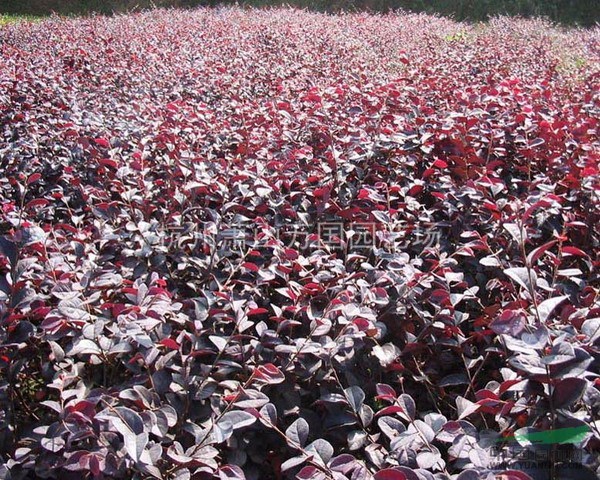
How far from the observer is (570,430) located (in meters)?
1.16

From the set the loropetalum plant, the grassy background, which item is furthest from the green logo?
the grassy background

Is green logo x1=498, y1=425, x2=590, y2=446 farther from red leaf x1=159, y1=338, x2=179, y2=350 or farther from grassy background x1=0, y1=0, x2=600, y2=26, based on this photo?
grassy background x1=0, y1=0, x2=600, y2=26

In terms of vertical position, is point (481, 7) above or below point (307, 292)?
above

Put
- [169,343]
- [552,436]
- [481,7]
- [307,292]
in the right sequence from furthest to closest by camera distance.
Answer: [481,7] → [307,292] → [169,343] → [552,436]

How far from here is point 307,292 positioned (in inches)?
73.6

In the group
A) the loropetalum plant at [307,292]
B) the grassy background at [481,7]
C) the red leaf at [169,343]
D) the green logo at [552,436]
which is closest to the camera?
the green logo at [552,436]

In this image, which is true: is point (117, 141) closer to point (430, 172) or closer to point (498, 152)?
point (430, 172)

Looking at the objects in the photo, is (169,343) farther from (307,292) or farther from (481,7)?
(481,7)

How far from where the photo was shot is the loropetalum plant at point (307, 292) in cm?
135

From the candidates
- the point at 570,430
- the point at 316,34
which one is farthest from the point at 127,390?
the point at 316,34

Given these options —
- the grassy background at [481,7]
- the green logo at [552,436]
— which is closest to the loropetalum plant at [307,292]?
the green logo at [552,436]

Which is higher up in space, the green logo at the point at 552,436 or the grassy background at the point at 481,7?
the grassy background at the point at 481,7

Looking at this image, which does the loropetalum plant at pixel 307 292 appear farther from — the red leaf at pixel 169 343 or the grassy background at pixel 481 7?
the grassy background at pixel 481 7

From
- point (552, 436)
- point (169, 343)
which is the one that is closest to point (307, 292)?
point (169, 343)
